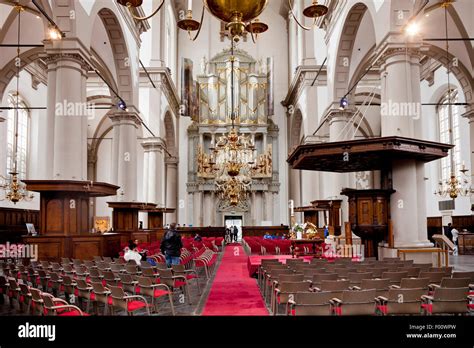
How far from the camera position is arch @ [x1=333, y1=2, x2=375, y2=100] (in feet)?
53.5

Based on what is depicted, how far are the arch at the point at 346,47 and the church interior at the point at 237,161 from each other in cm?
6

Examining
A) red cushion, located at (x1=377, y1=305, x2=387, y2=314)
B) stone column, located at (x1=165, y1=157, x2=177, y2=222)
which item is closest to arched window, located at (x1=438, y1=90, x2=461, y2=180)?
stone column, located at (x1=165, y1=157, x2=177, y2=222)

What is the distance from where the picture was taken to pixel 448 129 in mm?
23266

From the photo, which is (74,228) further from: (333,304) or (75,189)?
(333,304)

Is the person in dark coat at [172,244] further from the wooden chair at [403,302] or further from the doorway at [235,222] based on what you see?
the doorway at [235,222]

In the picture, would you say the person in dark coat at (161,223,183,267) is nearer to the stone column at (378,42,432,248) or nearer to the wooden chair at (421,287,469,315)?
the stone column at (378,42,432,248)

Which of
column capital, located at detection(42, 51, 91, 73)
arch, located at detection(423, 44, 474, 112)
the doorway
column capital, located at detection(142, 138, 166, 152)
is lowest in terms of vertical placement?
the doorway

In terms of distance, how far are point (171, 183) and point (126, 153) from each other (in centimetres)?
1413

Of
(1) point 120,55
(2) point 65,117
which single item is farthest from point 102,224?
(2) point 65,117

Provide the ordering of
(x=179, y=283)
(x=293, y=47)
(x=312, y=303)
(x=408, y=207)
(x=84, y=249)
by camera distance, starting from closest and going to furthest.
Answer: (x=312, y=303) < (x=179, y=283) < (x=84, y=249) < (x=408, y=207) < (x=293, y=47)

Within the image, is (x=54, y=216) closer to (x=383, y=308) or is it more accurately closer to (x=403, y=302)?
(x=383, y=308)

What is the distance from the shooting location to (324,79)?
24.4 metres

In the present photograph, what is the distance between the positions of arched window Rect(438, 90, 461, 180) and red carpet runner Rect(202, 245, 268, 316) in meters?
14.7
